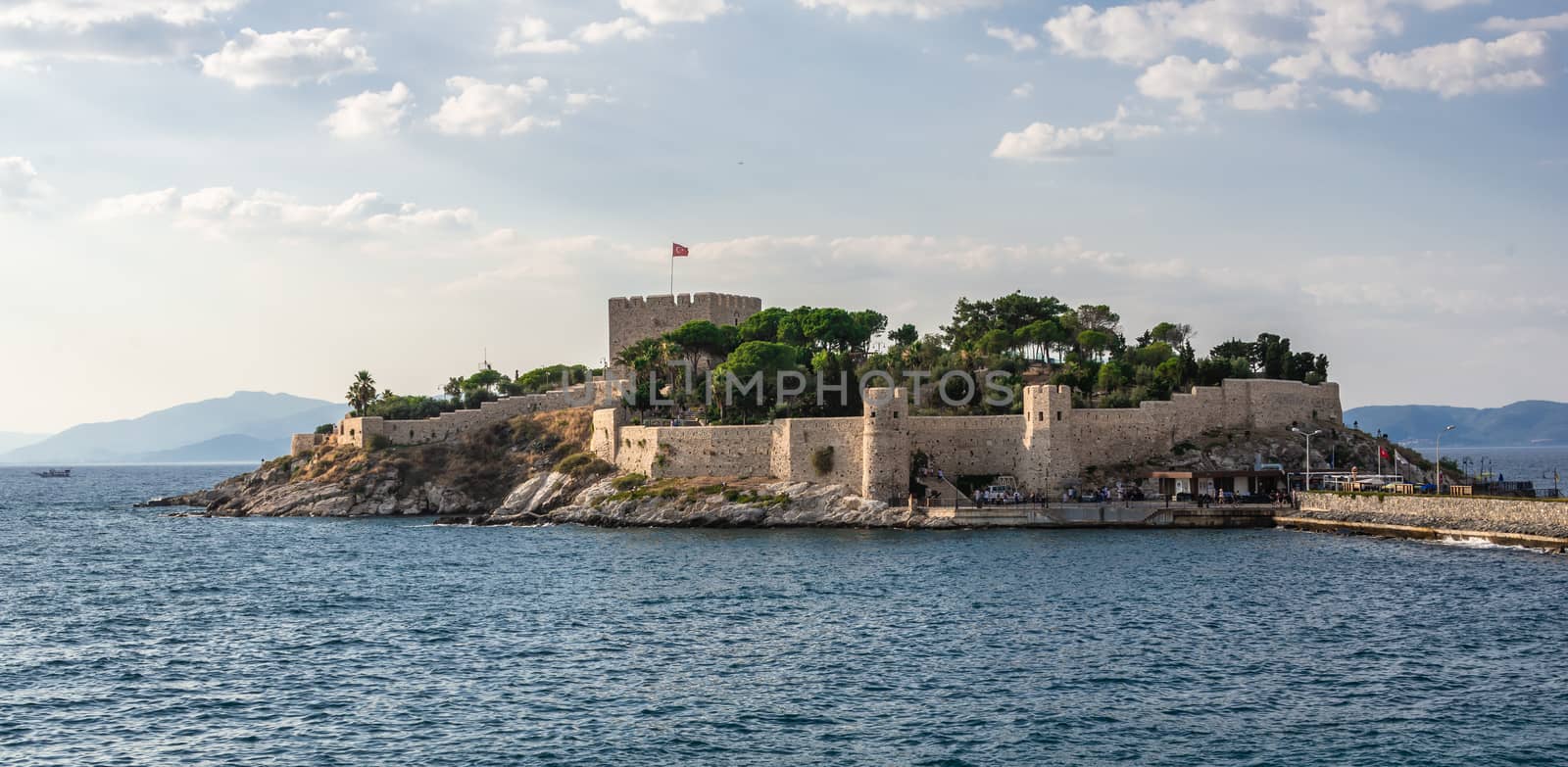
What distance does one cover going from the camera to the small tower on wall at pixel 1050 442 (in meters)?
61.2

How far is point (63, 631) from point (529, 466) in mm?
39781

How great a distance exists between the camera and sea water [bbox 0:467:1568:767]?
2328 cm

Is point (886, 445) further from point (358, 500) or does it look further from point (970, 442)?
point (358, 500)

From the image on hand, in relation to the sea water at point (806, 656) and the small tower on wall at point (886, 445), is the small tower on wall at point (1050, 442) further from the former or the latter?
the sea water at point (806, 656)

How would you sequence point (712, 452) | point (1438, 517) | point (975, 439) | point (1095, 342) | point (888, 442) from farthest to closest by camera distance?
point (1095, 342), point (712, 452), point (975, 439), point (888, 442), point (1438, 517)

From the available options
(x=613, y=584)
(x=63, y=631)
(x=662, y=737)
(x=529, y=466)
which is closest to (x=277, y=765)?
(x=662, y=737)

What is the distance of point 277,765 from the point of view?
22.0m

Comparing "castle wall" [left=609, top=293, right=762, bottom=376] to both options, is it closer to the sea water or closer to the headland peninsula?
the headland peninsula

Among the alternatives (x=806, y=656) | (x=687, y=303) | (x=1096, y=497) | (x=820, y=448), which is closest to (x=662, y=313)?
(x=687, y=303)

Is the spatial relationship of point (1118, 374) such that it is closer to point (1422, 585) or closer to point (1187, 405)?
point (1187, 405)

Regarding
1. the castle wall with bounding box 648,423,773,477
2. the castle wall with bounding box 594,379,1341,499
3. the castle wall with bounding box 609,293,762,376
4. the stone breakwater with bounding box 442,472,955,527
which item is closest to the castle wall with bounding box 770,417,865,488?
the castle wall with bounding box 594,379,1341,499

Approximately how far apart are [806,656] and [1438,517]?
3291cm

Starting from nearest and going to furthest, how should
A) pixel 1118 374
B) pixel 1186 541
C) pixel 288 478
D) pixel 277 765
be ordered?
1. pixel 277 765
2. pixel 1186 541
3. pixel 1118 374
4. pixel 288 478

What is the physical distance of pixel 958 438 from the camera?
2490 inches
